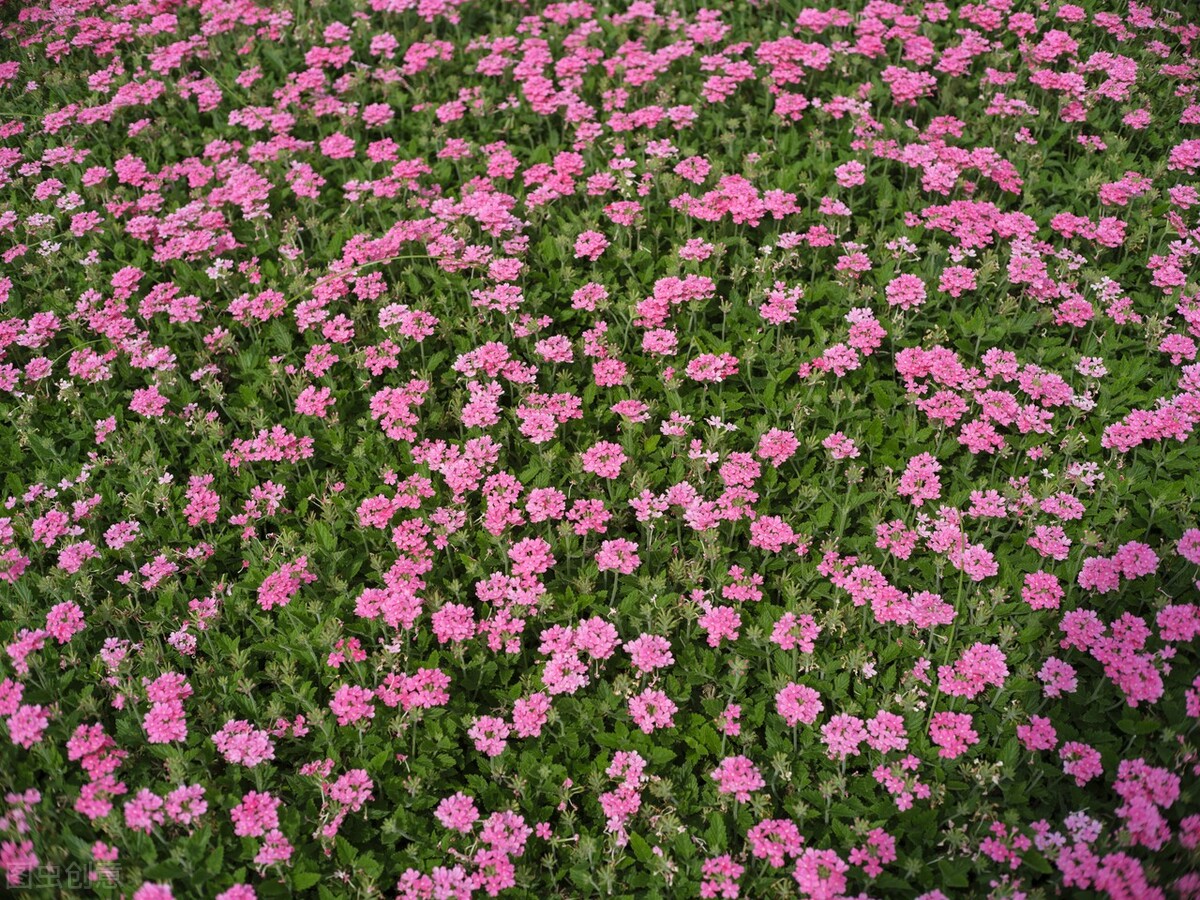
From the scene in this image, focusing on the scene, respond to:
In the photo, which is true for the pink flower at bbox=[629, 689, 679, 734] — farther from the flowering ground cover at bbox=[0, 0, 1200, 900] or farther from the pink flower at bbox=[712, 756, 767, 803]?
the pink flower at bbox=[712, 756, 767, 803]

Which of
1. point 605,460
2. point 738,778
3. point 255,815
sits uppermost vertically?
point 605,460

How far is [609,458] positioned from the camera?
558cm

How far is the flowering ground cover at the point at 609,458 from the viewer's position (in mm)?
4406

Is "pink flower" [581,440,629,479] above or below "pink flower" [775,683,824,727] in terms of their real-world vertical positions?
above

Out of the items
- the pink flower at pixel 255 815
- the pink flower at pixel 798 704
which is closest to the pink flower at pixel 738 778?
the pink flower at pixel 798 704

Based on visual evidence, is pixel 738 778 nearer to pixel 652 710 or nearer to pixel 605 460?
pixel 652 710

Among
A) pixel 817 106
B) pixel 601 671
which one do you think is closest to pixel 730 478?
pixel 601 671

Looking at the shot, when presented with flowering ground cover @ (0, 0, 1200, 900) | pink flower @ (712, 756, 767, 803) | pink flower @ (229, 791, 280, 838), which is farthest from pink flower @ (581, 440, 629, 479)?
pink flower @ (229, 791, 280, 838)

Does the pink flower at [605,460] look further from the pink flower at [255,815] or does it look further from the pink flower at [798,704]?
the pink flower at [255,815]

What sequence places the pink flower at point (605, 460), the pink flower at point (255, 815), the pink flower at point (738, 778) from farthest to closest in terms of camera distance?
1. the pink flower at point (605, 460)
2. the pink flower at point (738, 778)
3. the pink flower at point (255, 815)

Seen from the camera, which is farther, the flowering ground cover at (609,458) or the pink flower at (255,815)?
the flowering ground cover at (609,458)

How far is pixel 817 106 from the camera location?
7.86 meters

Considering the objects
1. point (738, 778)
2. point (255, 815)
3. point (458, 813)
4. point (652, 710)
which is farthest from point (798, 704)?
point (255, 815)

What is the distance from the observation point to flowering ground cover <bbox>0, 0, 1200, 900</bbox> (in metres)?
4.41
